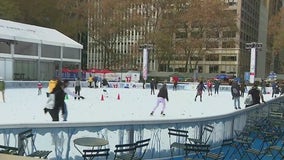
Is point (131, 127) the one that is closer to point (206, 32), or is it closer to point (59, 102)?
point (59, 102)

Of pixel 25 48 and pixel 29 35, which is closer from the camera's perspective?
pixel 25 48

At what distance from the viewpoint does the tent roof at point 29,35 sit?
3722cm

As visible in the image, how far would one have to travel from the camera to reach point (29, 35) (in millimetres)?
40188

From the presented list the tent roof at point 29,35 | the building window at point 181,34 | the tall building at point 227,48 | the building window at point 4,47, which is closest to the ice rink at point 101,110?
the building window at point 4,47

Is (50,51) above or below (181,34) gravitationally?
below

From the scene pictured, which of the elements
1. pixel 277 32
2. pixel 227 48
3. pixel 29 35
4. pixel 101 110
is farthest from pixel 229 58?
pixel 101 110

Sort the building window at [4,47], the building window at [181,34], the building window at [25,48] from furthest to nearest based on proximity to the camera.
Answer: the building window at [181,34] → the building window at [25,48] → the building window at [4,47]

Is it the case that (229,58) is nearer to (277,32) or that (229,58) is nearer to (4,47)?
(277,32)

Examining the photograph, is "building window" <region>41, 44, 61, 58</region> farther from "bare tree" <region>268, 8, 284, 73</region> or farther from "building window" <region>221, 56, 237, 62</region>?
"building window" <region>221, 56, 237, 62</region>

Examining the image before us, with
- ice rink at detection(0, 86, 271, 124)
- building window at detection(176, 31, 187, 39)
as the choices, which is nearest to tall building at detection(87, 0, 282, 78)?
building window at detection(176, 31, 187, 39)

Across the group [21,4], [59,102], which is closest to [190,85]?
[21,4]

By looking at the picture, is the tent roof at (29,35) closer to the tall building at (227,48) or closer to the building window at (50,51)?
the building window at (50,51)

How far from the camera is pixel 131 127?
7.39 meters

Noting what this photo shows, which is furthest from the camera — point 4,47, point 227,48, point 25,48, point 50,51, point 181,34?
point 227,48
